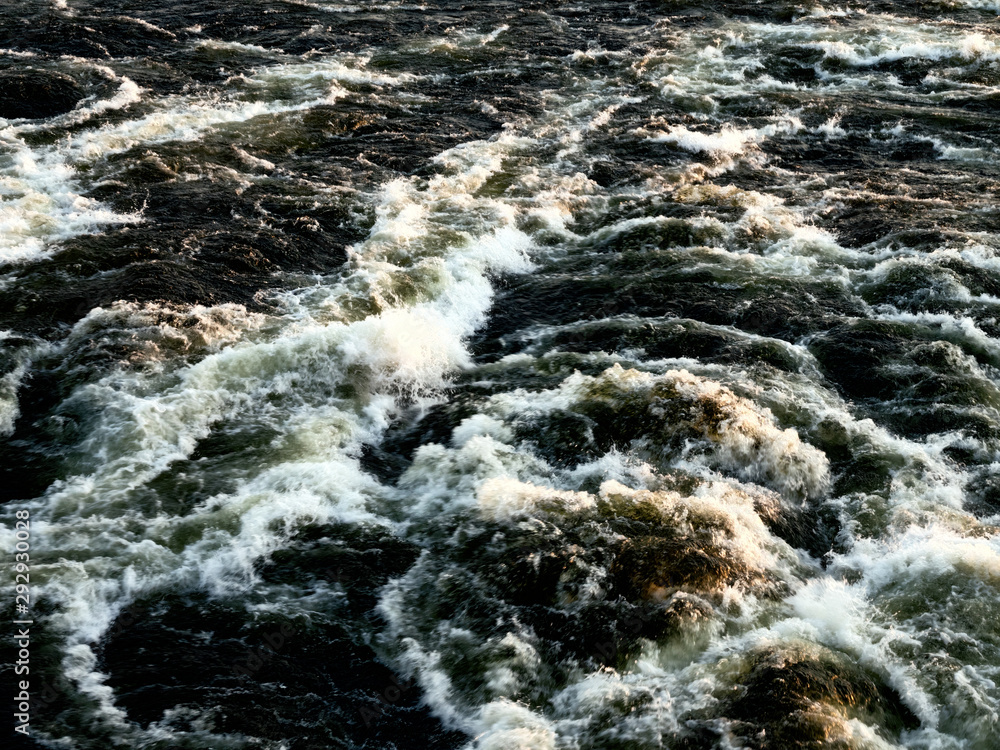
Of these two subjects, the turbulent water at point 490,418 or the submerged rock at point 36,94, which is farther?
the submerged rock at point 36,94

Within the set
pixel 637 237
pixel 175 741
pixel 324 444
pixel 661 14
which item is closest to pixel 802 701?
pixel 175 741

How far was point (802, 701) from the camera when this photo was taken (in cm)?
424

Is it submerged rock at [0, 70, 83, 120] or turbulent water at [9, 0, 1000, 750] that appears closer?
turbulent water at [9, 0, 1000, 750]

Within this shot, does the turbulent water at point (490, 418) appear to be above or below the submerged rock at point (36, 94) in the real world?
below

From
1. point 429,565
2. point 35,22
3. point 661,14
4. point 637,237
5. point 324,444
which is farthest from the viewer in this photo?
point 661,14

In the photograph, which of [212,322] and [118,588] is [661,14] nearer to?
[212,322]

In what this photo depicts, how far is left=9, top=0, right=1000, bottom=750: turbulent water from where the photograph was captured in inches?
176

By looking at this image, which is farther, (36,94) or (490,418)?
(36,94)

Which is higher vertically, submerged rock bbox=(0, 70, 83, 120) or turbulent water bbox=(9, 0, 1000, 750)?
submerged rock bbox=(0, 70, 83, 120)

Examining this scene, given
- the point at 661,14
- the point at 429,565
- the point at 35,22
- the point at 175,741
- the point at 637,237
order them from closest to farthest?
the point at 175,741
the point at 429,565
the point at 637,237
the point at 35,22
the point at 661,14

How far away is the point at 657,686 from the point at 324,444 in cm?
303

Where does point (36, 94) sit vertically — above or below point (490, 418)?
above

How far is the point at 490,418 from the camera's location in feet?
21.6

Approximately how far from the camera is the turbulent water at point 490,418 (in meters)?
4.48
